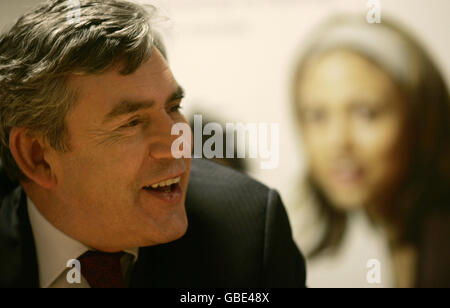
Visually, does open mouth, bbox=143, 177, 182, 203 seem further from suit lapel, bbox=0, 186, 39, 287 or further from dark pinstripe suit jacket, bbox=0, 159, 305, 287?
suit lapel, bbox=0, 186, 39, 287

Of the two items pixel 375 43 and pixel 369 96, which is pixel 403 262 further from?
pixel 375 43

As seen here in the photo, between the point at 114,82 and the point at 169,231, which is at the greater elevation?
the point at 114,82

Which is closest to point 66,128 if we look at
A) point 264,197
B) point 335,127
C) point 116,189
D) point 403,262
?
point 116,189

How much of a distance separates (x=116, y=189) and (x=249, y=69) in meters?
0.55

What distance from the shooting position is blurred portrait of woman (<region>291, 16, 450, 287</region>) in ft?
4.73

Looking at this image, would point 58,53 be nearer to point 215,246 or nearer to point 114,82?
point 114,82

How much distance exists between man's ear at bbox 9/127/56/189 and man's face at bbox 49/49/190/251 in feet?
0.08

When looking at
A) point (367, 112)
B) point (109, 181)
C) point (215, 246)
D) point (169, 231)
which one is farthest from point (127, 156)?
point (367, 112)

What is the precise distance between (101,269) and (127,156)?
289 millimetres

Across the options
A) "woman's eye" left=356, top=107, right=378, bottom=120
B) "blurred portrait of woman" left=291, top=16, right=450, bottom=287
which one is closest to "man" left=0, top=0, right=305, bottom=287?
"blurred portrait of woman" left=291, top=16, right=450, bottom=287

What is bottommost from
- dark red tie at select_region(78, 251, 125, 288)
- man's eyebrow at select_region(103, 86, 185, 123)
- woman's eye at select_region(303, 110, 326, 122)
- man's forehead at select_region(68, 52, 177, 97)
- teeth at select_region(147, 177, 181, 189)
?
dark red tie at select_region(78, 251, 125, 288)

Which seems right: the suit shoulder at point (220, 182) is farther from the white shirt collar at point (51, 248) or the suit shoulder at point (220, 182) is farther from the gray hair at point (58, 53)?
the gray hair at point (58, 53)

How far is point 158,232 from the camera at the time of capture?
43.4 inches

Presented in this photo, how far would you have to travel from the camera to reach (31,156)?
1.13 m
